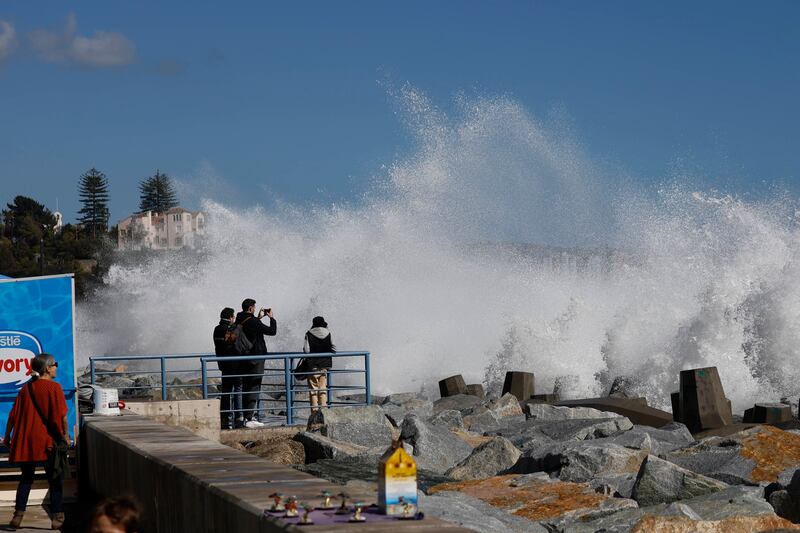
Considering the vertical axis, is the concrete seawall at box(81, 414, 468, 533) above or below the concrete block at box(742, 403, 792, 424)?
above

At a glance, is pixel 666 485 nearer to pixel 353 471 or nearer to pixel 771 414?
pixel 353 471

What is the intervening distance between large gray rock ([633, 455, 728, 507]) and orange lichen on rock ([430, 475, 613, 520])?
1.32 ft

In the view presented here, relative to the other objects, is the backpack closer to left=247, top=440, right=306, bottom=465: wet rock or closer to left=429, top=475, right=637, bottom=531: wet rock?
left=247, top=440, right=306, bottom=465: wet rock

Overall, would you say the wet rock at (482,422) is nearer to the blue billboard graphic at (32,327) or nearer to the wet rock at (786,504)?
the wet rock at (786,504)

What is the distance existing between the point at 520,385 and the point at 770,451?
13.1m

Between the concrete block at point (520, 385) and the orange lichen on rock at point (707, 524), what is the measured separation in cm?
1632

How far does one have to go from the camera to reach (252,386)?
14891 mm

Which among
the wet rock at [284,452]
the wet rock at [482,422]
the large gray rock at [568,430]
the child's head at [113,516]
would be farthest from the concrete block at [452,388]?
the child's head at [113,516]

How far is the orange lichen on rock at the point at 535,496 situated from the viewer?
8.84m

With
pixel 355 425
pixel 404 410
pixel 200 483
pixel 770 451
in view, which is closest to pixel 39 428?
pixel 200 483

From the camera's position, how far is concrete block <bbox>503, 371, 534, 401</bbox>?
24.4 meters

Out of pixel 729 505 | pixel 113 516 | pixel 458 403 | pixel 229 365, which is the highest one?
pixel 229 365

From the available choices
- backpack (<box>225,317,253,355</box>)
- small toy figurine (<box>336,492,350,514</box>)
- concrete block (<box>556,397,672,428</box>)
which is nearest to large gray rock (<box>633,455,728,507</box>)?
small toy figurine (<box>336,492,350,514</box>)

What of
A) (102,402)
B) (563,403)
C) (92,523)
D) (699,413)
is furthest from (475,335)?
(92,523)
